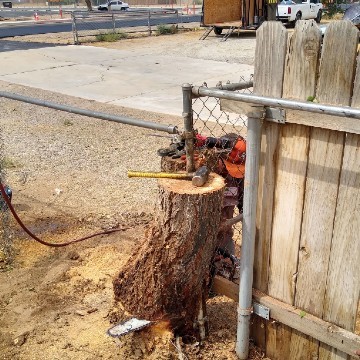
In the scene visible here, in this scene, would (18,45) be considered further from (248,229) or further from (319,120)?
(319,120)

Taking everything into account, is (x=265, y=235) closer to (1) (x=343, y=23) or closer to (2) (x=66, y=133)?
(1) (x=343, y=23)

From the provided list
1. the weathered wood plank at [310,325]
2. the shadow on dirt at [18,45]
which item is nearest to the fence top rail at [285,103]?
the weathered wood plank at [310,325]

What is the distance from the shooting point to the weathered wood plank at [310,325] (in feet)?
8.17

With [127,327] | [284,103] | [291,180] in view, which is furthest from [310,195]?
[127,327]

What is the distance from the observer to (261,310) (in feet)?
9.21

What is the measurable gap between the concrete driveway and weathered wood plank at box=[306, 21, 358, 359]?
725 cm

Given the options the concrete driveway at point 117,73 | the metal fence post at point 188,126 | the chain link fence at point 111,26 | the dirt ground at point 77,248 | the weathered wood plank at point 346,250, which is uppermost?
the metal fence post at point 188,126

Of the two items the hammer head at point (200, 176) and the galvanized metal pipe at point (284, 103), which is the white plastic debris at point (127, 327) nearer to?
the hammer head at point (200, 176)

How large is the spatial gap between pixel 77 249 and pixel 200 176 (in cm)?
212

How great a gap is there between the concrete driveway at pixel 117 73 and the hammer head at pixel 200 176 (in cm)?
691

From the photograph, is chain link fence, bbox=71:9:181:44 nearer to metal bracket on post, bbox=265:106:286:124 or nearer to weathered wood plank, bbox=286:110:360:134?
metal bracket on post, bbox=265:106:286:124

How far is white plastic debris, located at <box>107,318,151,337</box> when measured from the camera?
302 centimetres

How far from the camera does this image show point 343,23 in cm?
211

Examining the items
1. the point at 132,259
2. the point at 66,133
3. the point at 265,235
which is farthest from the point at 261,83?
the point at 66,133
